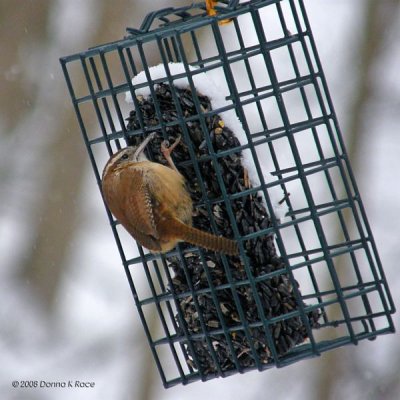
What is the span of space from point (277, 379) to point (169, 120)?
5.00 meters

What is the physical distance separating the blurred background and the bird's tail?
454 centimetres

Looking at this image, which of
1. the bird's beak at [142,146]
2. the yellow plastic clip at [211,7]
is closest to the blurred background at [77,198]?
the bird's beak at [142,146]

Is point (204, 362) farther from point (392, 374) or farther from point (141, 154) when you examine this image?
point (392, 374)

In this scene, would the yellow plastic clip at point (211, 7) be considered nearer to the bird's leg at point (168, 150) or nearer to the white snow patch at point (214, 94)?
the white snow patch at point (214, 94)

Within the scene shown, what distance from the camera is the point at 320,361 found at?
8.89 meters

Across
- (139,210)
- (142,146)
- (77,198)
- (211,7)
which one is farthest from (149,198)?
(77,198)

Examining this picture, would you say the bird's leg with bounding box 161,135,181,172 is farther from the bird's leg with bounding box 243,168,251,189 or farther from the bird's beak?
the bird's leg with bounding box 243,168,251,189

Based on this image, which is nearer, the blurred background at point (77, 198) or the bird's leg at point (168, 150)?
the bird's leg at point (168, 150)

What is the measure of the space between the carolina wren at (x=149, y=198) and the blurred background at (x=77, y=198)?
4.36m

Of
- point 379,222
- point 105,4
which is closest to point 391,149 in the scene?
point 379,222

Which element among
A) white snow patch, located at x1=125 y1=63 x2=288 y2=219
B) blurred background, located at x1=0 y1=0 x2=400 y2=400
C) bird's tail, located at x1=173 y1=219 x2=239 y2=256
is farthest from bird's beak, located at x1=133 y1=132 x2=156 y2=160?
blurred background, located at x1=0 y1=0 x2=400 y2=400

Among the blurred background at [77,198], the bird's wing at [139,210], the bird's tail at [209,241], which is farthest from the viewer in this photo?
the blurred background at [77,198]

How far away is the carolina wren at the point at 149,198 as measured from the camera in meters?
4.81

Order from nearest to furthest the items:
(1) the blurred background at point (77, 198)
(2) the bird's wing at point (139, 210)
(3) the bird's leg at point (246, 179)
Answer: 1. (3) the bird's leg at point (246, 179)
2. (2) the bird's wing at point (139, 210)
3. (1) the blurred background at point (77, 198)
